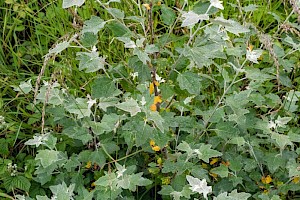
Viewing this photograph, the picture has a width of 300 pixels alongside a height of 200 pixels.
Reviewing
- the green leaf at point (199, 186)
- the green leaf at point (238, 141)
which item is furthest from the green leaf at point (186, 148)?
the green leaf at point (238, 141)

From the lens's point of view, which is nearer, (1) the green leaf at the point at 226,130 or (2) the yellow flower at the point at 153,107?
(2) the yellow flower at the point at 153,107

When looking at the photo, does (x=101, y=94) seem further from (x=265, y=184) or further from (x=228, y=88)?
(x=265, y=184)

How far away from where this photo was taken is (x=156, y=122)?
1.60 meters

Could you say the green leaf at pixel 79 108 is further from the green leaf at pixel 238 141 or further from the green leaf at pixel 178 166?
the green leaf at pixel 238 141

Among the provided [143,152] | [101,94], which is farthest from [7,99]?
[101,94]

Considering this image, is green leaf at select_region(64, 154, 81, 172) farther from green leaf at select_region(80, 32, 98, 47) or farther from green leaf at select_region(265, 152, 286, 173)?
green leaf at select_region(265, 152, 286, 173)

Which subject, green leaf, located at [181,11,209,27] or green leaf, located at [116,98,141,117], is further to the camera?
green leaf, located at [116,98,141,117]

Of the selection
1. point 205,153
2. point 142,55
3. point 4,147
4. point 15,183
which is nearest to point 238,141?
point 205,153

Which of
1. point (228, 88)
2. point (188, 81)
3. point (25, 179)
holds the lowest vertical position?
point (25, 179)

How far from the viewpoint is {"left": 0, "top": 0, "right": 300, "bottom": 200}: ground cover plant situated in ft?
5.50

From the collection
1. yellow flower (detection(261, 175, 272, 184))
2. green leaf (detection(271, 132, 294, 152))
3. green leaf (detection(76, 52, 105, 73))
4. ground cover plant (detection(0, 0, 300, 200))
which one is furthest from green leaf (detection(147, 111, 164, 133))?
yellow flower (detection(261, 175, 272, 184))

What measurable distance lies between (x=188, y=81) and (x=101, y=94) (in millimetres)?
265

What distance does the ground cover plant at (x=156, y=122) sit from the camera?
1.68m

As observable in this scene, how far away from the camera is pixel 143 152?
210 centimetres
